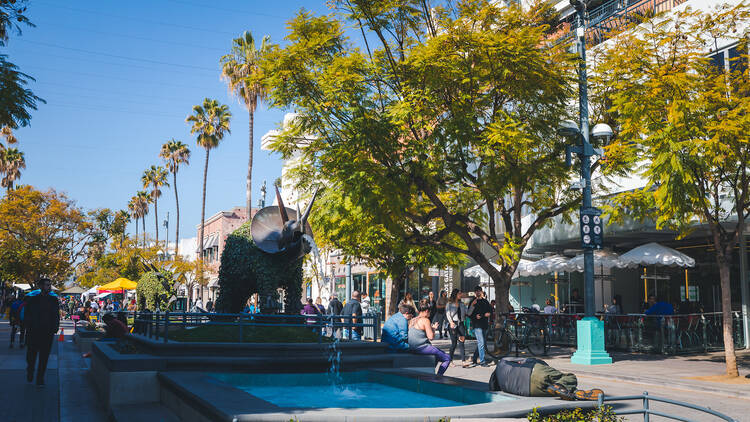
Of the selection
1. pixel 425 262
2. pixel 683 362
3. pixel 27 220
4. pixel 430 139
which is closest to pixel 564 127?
pixel 430 139

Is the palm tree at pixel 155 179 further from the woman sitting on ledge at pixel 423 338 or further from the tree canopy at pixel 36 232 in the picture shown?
the woman sitting on ledge at pixel 423 338

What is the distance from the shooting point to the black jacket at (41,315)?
36.5 feet

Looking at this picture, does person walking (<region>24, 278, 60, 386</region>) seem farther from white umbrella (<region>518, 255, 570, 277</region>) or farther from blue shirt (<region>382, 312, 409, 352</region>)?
white umbrella (<region>518, 255, 570, 277</region>)

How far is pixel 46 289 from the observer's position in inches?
448

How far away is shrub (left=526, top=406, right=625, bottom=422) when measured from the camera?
21.1ft

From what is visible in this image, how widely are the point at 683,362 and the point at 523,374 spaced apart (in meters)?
11.8

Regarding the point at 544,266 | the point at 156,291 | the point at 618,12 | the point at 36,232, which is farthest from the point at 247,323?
the point at 36,232

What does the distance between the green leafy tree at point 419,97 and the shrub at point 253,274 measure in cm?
335

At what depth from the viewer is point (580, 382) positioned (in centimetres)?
1352

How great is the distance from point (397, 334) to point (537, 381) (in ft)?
15.8

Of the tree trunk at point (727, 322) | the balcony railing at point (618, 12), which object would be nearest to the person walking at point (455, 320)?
the tree trunk at point (727, 322)

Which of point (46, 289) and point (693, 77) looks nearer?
point (46, 289)

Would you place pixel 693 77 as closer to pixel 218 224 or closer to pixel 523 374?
pixel 523 374

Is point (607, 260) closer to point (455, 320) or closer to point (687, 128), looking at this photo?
point (455, 320)
